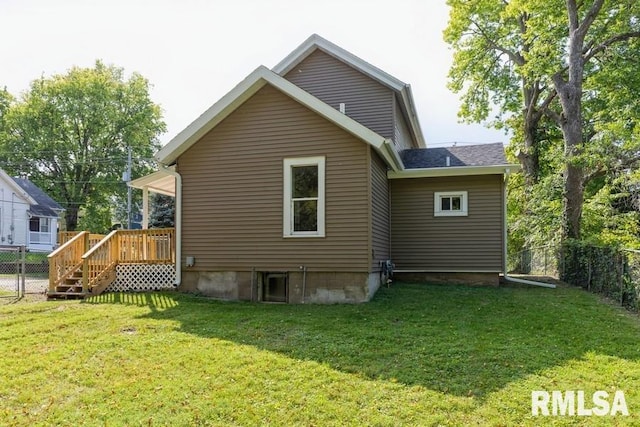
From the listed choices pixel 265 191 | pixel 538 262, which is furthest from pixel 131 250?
pixel 538 262

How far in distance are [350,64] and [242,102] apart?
4.56 m

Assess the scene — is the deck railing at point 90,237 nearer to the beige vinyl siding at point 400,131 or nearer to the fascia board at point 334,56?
the fascia board at point 334,56

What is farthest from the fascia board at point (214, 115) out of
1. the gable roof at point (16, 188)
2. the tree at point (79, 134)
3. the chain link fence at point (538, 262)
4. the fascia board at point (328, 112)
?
the tree at point (79, 134)

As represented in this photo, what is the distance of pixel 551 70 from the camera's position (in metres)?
15.3

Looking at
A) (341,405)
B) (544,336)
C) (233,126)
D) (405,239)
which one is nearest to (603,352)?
(544,336)

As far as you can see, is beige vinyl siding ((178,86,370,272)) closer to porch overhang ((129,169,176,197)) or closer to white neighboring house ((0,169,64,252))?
porch overhang ((129,169,176,197))

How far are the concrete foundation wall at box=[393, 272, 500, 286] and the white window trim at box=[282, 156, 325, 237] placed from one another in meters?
4.11

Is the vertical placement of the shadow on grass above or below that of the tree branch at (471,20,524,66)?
below

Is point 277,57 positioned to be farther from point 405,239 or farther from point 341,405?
point 341,405

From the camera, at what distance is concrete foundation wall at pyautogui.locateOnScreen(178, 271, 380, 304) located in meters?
8.64

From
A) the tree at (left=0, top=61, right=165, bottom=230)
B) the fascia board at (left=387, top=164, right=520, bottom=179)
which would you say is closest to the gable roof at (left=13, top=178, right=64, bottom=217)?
the tree at (left=0, top=61, right=165, bottom=230)

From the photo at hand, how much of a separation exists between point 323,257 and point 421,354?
375 centimetres

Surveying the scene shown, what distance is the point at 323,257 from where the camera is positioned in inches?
347

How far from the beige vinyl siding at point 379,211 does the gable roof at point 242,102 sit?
0.36 metres
